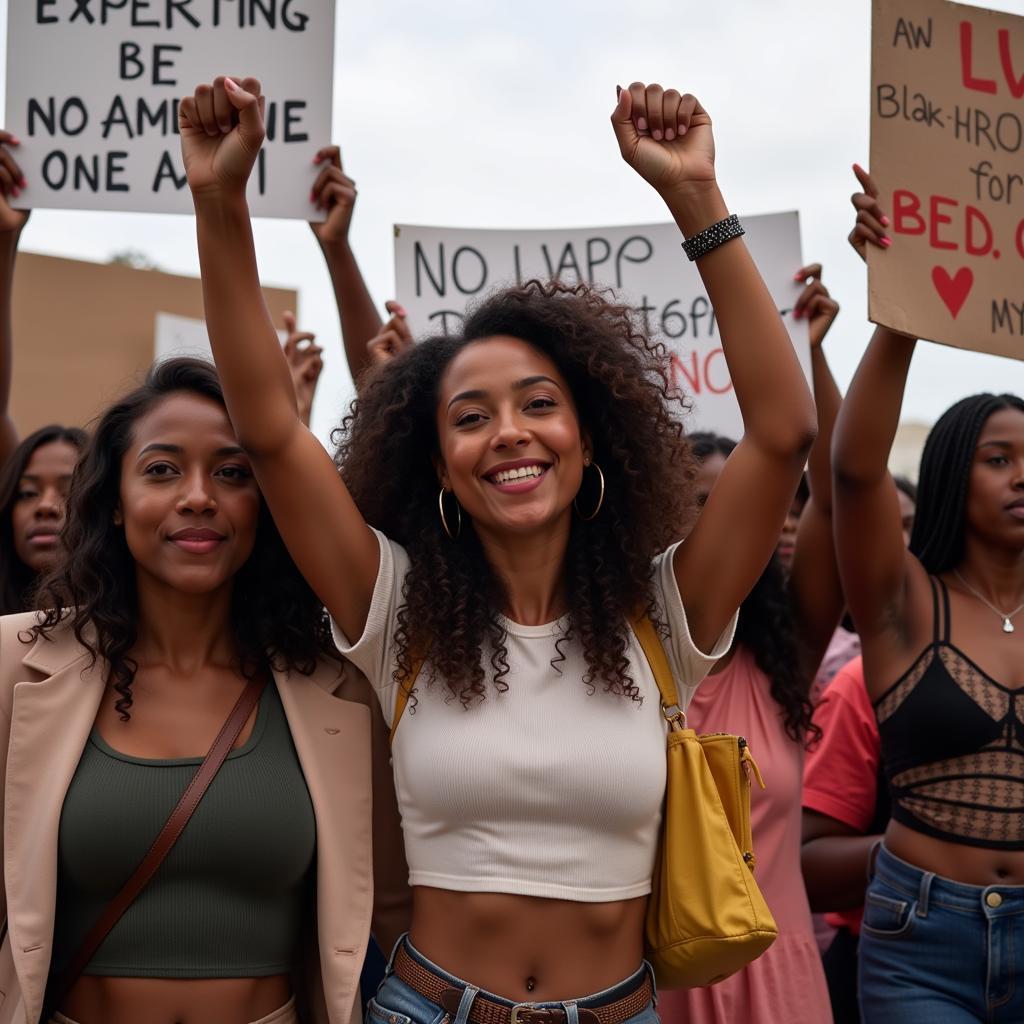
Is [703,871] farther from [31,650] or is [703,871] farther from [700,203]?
[31,650]

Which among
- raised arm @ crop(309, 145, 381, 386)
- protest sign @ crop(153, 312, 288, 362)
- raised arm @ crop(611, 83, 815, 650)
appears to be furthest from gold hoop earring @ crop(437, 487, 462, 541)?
protest sign @ crop(153, 312, 288, 362)

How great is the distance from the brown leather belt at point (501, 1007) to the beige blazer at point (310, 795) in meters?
0.26

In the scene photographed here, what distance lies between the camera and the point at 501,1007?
2680 mm

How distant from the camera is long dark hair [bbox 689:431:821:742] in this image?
3.77 m

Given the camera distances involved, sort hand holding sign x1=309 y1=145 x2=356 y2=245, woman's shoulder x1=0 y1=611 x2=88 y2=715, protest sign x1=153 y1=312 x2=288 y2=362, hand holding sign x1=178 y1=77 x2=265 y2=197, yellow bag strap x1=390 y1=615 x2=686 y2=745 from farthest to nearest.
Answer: protest sign x1=153 y1=312 x2=288 y2=362, hand holding sign x1=309 y1=145 x2=356 y2=245, woman's shoulder x1=0 y1=611 x2=88 y2=715, yellow bag strap x1=390 y1=615 x2=686 y2=745, hand holding sign x1=178 y1=77 x2=265 y2=197

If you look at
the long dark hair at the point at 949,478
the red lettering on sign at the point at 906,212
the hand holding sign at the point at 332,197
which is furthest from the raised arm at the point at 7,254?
the long dark hair at the point at 949,478

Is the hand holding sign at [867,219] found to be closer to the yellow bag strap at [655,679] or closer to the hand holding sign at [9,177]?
the yellow bag strap at [655,679]

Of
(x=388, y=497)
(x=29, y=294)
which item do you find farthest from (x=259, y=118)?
(x=29, y=294)

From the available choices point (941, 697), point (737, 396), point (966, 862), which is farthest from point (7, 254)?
point (966, 862)

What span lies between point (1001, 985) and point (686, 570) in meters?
1.50

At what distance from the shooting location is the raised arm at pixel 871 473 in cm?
371

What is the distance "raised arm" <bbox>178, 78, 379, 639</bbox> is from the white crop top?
8.3 inches

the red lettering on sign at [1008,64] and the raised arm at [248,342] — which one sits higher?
the red lettering on sign at [1008,64]

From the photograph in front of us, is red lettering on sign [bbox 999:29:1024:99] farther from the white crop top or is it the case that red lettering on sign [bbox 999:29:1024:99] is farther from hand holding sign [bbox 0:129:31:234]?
hand holding sign [bbox 0:129:31:234]
